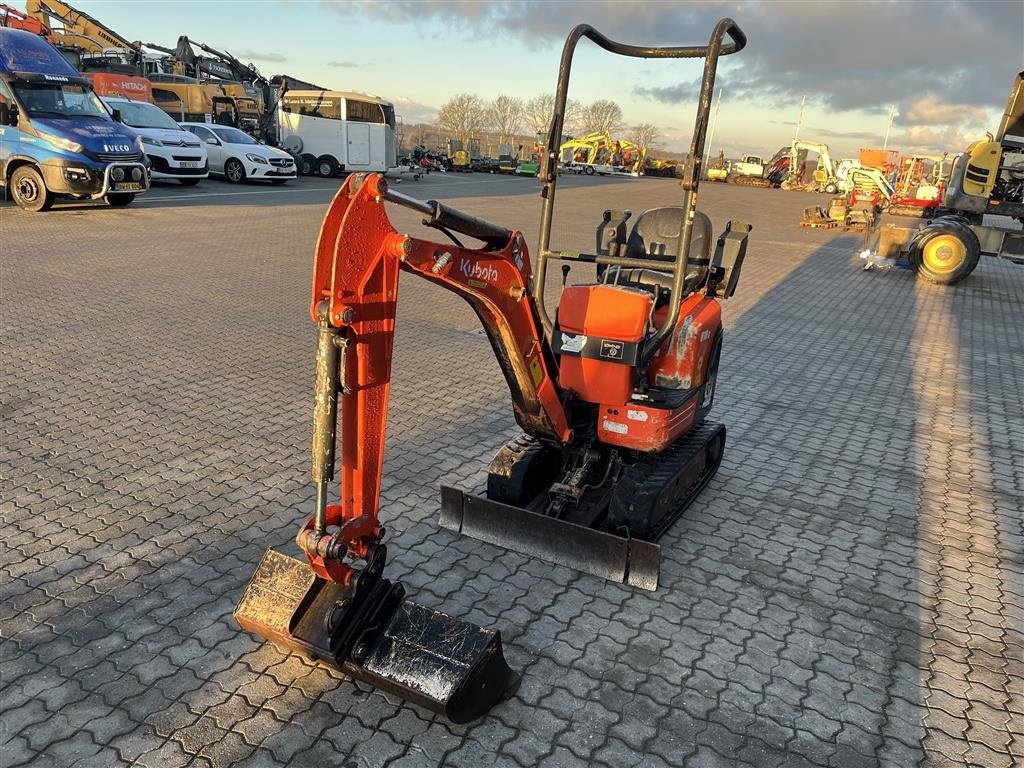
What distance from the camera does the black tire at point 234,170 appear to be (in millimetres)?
23109

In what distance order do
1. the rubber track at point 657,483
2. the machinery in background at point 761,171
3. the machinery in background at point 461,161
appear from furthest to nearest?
the machinery in background at point 761,171 → the machinery in background at point 461,161 → the rubber track at point 657,483

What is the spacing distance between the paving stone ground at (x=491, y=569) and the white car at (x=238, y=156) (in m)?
15.6

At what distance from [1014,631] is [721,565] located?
145cm

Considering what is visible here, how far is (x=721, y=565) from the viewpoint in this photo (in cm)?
420

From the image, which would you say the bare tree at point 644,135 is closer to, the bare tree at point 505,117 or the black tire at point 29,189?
the bare tree at point 505,117

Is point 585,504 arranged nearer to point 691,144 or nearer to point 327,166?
point 691,144

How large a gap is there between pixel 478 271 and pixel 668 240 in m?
1.95

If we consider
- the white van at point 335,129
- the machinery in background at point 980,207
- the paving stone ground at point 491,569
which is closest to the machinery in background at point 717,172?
the white van at point 335,129

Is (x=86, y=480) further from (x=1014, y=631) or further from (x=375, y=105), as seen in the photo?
(x=375, y=105)

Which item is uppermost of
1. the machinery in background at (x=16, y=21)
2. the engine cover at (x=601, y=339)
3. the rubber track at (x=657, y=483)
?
the machinery in background at (x=16, y=21)

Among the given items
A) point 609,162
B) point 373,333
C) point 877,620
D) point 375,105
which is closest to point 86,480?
point 373,333

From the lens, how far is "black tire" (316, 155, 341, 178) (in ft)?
90.1

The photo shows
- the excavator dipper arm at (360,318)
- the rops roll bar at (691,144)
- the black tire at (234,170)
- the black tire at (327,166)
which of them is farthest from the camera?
the black tire at (327,166)

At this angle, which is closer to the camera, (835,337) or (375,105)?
(835,337)
